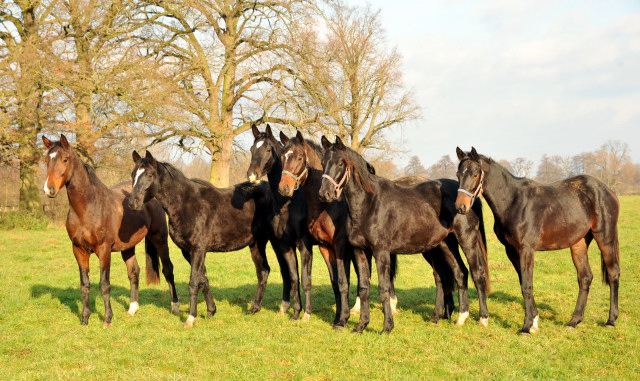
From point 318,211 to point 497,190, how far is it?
2592 mm

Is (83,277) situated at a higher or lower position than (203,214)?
lower

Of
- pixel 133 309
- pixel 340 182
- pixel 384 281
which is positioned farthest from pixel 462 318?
pixel 133 309

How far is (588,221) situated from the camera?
23.0 ft

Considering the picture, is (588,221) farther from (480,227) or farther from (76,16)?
(76,16)

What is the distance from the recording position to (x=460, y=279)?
7320 millimetres

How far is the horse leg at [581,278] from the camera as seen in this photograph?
6926mm

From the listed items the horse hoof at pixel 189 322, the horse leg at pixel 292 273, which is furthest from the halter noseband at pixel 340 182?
the horse hoof at pixel 189 322

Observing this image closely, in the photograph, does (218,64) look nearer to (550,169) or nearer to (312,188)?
(312,188)

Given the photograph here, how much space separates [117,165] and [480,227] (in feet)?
58.8

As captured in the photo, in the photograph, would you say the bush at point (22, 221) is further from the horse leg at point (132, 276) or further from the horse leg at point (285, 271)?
the horse leg at point (285, 271)

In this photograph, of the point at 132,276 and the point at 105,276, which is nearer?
the point at 105,276

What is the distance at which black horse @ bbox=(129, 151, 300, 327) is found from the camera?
7082 millimetres

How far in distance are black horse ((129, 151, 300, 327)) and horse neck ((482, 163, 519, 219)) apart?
327cm

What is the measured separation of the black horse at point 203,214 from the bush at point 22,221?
16290 millimetres
